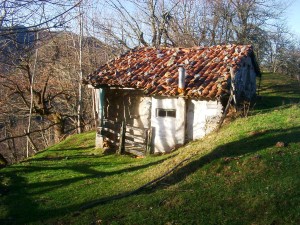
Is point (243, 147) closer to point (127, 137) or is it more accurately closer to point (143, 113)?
point (143, 113)

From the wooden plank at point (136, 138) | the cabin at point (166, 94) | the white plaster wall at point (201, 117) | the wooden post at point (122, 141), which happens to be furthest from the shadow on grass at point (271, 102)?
the wooden post at point (122, 141)

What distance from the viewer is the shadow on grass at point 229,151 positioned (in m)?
7.79

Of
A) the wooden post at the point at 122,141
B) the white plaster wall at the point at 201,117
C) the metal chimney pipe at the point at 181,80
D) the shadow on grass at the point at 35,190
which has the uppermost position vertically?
the metal chimney pipe at the point at 181,80

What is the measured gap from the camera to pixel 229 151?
8.73 metres

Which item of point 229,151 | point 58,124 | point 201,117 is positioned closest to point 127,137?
point 201,117

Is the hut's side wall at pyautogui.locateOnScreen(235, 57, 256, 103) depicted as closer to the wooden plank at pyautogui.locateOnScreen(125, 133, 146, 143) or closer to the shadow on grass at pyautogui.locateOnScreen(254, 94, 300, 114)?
the shadow on grass at pyautogui.locateOnScreen(254, 94, 300, 114)

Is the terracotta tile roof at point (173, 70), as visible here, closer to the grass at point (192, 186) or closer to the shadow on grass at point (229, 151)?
the grass at point (192, 186)

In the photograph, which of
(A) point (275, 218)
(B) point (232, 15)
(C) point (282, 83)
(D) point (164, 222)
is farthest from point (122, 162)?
(B) point (232, 15)

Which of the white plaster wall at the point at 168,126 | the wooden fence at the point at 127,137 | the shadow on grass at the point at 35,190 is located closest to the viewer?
the shadow on grass at the point at 35,190

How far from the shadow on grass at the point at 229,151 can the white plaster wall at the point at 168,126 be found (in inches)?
152

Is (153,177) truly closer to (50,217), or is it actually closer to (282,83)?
(50,217)

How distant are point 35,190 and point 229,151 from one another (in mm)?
5340

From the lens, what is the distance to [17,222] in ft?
24.5

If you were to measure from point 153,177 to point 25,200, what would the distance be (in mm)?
3319
